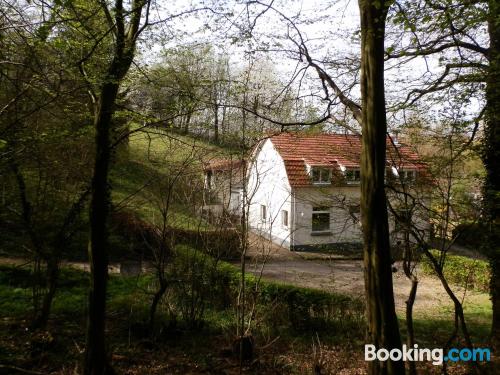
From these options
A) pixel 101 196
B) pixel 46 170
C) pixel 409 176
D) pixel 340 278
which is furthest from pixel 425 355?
pixel 46 170

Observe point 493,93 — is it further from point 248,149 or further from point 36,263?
point 36,263

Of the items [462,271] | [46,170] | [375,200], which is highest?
[46,170]

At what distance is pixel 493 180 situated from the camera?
8109mm

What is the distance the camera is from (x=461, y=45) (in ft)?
22.0

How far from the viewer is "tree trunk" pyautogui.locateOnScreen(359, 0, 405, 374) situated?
3.48 m

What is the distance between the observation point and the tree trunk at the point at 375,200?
3.48m

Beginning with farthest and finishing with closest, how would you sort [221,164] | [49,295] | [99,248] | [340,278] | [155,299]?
[340,278] → [221,164] → [155,299] → [49,295] → [99,248]

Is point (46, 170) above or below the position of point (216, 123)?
below

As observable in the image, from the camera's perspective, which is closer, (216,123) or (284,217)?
(216,123)

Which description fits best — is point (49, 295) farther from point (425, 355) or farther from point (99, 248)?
point (425, 355)

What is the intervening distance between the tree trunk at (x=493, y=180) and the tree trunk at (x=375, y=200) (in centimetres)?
344

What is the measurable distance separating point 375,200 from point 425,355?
5179 mm

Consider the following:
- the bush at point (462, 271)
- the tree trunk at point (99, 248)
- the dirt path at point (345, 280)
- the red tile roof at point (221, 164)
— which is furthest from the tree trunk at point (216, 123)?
the bush at point (462, 271)

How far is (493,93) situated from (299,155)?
41.2ft
